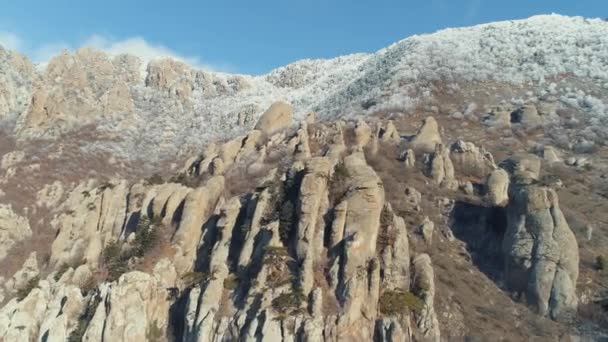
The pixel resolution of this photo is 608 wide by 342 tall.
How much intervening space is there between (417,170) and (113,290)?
39.6 metres

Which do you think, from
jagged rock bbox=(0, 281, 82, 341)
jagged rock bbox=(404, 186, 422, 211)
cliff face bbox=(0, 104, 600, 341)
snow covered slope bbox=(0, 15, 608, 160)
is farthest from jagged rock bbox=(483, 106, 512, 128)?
jagged rock bbox=(0, 281, 82, 341)

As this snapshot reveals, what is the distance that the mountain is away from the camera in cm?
5003

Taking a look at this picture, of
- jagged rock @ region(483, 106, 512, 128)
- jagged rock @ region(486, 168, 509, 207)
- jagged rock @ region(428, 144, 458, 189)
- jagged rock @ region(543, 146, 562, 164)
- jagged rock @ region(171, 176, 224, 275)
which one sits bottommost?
jagged rock @ region(171, 176, 224, 275)

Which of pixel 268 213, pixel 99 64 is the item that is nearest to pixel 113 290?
pixel 268 213

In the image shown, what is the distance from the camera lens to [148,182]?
74.0m

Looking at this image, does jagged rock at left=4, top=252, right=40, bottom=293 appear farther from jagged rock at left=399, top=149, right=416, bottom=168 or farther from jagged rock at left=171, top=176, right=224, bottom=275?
jagged rock at left=399, top=149, right=416, bottom=168

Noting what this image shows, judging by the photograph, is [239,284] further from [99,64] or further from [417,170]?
[99,64]

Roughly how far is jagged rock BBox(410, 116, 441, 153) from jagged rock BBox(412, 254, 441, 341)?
3026 cm

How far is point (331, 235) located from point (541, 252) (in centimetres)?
1862

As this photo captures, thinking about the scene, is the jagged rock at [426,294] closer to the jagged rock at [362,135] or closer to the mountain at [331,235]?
the mountain at [331,235]

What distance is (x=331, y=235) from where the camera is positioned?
177ft

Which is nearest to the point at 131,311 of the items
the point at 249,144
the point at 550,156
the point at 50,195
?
the point at 249,144

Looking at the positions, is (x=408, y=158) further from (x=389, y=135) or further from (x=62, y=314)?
(x=62, y=314)

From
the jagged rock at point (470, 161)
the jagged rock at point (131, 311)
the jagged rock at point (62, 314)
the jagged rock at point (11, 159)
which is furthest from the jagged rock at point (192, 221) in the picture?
the jagged rock at point (11, 159)
